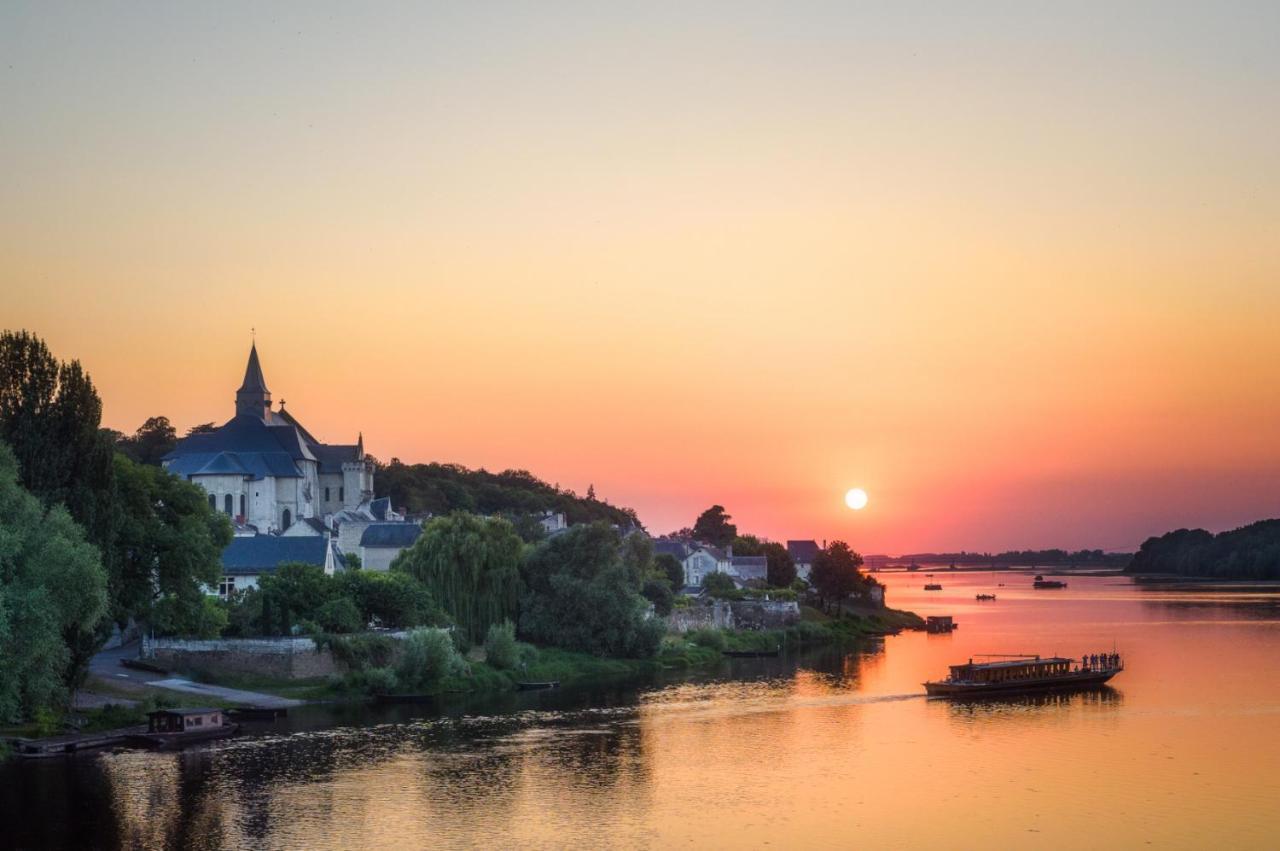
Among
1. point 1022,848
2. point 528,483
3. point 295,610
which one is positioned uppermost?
point 528,483

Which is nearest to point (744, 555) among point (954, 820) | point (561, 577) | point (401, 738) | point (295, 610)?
point (561, 577)

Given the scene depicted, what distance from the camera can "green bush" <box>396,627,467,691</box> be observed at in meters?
62.8

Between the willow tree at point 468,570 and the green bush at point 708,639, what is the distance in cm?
1839

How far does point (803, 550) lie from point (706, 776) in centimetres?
15064

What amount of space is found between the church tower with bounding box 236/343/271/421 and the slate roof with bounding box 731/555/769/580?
2136 inches

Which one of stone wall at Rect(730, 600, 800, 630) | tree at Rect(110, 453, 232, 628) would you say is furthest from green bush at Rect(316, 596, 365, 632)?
stone wall at Rect(730, 600, 800, 630)

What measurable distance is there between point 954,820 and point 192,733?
1076 inches

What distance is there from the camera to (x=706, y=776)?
143 feet

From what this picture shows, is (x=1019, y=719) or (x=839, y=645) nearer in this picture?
(x=1019, y=719)

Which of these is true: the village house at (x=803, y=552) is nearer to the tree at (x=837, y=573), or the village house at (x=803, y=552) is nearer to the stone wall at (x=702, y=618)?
the tree at (x=837, y=573)

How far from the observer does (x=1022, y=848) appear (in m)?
34.8

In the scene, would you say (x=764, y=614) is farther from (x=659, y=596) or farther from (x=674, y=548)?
→ (x=674, y=548)

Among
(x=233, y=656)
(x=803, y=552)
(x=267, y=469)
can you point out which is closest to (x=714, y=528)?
(x=803, y=552)

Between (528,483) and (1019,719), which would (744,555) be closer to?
(528,483)
